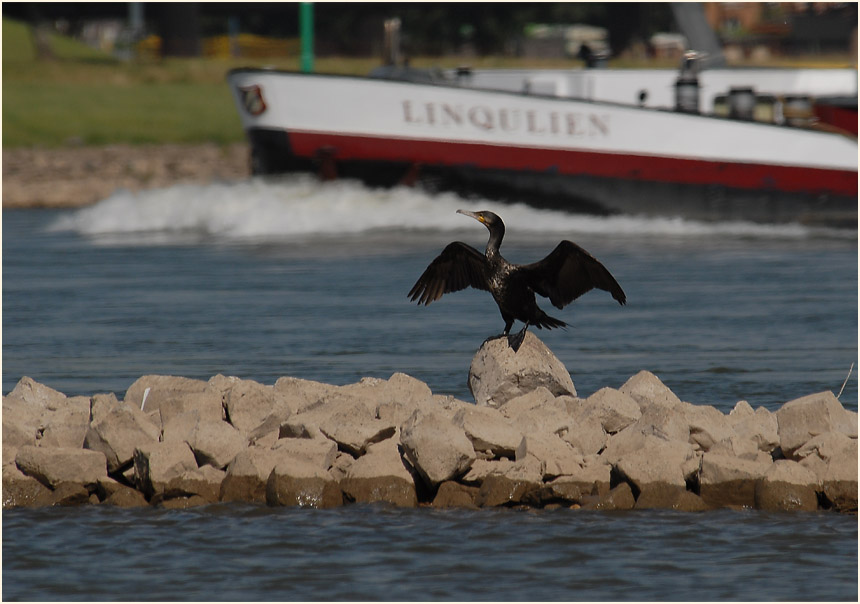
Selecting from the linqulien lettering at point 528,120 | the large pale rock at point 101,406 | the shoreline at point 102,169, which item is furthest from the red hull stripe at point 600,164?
the large pale rock at point 101,406

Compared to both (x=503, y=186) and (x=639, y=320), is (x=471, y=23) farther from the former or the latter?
(x=639, y=320)

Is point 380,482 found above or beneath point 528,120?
beneath

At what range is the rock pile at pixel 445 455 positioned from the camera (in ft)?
23.9

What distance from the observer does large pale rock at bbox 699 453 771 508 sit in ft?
23.8

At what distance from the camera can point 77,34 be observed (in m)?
70.4

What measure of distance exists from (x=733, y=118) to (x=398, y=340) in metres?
9.62

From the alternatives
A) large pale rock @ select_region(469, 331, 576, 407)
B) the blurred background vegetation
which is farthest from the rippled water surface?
the blurred background vegetation

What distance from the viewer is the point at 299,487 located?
7.36 metres

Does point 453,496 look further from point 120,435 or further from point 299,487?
point 120,435

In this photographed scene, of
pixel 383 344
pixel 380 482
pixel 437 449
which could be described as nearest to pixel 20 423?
pixel 380 482

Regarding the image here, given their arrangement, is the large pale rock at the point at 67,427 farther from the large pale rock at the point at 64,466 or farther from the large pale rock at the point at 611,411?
the large pale rock at the point at 611,411

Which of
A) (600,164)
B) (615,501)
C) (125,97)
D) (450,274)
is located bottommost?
(125,97)

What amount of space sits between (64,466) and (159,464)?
1.64ft

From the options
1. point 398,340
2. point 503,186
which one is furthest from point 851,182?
point 398,340
